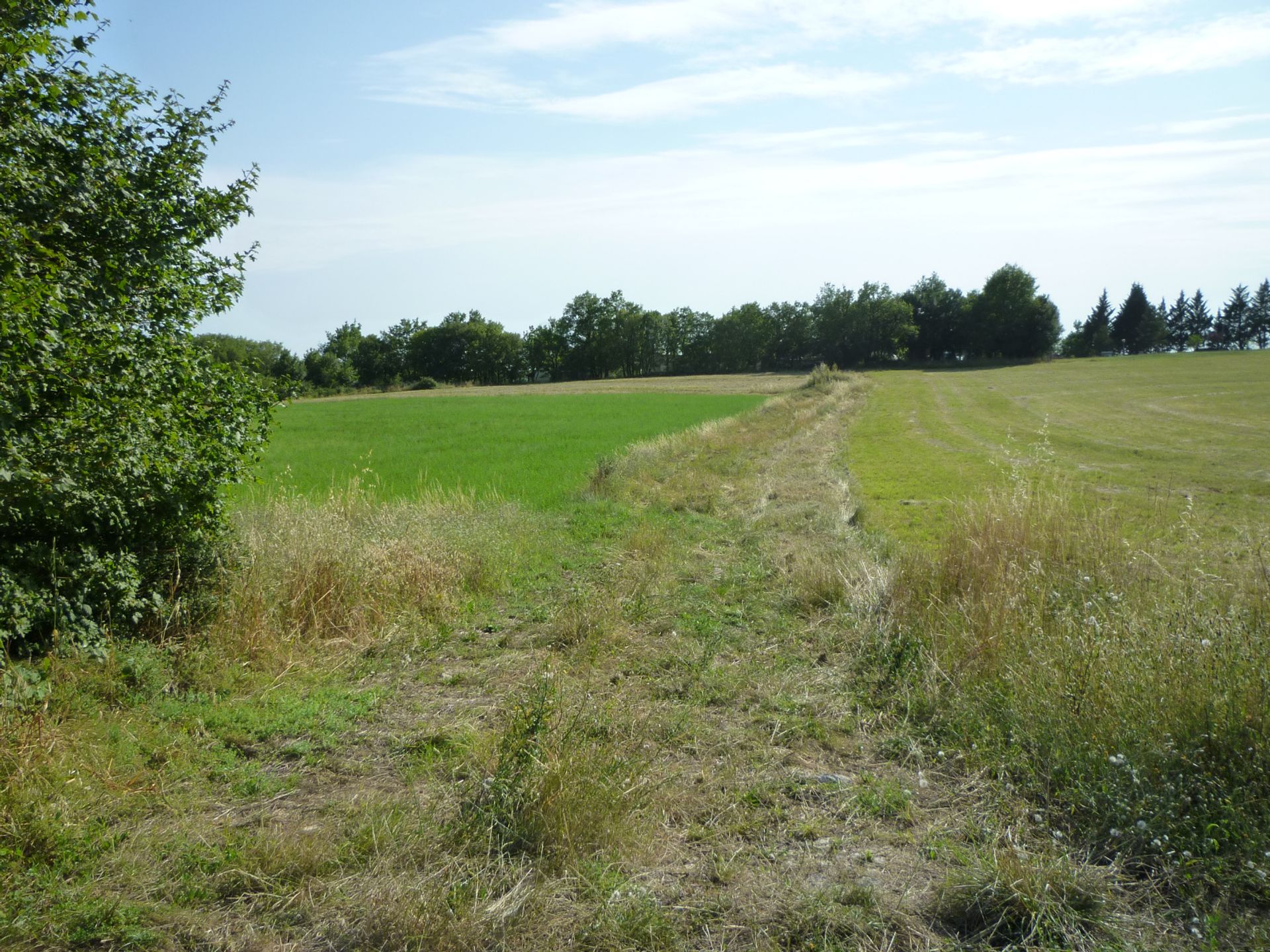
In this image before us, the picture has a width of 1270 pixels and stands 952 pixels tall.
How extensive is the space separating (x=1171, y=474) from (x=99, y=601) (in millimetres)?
19594

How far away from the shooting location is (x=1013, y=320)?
8831cm

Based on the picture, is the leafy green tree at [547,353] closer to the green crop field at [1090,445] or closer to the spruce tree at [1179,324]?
the green crop field at [1090,445]

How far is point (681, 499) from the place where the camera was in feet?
47.4

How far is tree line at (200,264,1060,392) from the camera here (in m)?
90.2

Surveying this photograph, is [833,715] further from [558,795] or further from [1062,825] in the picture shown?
[558,795]

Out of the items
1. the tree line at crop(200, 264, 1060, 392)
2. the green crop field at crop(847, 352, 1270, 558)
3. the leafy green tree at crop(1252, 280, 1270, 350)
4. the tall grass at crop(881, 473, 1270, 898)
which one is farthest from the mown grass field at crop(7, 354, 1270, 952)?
the leafy green tree at crop(1252, 280, 1270, 350)

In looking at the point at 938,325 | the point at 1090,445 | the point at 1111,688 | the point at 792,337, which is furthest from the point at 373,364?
the point at 1111,688

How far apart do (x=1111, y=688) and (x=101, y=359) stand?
7071 millimetres

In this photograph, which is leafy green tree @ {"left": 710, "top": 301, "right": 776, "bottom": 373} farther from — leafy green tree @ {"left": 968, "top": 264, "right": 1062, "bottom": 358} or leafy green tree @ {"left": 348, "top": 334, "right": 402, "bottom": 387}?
leafy green tree @ {"left": 348, "top": 334, "right": 402, "bottom": 387}

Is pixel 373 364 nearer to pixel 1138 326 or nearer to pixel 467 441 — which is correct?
pixel 467 441

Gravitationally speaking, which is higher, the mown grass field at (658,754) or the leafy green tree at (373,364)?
the leafy green tree at (373,364)

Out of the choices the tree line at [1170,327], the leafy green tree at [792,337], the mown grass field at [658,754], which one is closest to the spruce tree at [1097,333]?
the tree line at [1170,327]

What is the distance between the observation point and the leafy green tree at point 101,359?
16.2ft

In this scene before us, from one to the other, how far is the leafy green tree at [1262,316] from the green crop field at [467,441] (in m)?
83.2
